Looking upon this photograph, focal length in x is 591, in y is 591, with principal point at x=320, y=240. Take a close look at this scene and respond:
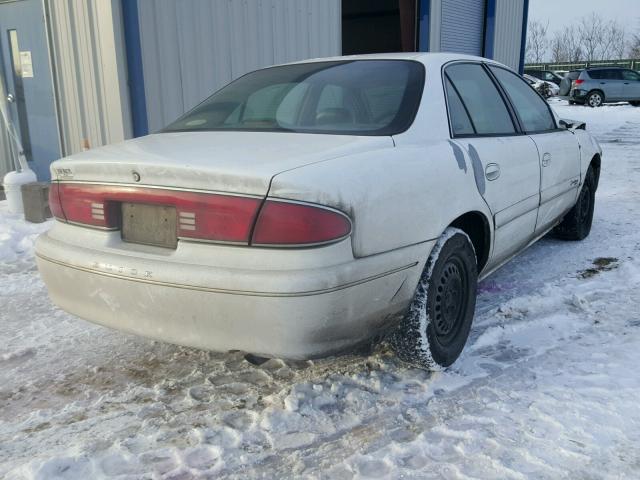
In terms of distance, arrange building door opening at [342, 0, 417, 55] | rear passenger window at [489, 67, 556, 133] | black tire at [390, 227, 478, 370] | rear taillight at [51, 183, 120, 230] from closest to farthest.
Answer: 1. rear taillight at [51, 183, 120, 230]
2. black tire at [390, 227, 478, 370]
3. rear passenger window at [489, 67, 556, 133]
4. building door opening at [342, 0, 417, 55]

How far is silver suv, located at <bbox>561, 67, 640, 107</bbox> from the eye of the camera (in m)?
23.3

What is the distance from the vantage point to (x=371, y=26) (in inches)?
571

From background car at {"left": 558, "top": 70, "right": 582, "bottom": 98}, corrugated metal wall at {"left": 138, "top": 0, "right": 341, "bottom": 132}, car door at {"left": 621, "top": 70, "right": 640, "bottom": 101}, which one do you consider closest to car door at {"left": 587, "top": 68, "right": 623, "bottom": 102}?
car door at {"left": 621, "top": 70, "right": 640, "bottom": 101}

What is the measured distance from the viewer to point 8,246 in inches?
197

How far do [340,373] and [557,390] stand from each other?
976 mm

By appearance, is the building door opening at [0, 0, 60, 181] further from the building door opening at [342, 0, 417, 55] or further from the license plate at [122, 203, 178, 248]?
the building door opening at [342, 0, 417, 55]

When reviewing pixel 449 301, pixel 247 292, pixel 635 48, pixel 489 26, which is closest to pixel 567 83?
pixel 489 26

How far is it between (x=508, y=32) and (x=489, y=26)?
37.6 inches

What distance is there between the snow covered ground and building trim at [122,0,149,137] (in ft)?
9.31

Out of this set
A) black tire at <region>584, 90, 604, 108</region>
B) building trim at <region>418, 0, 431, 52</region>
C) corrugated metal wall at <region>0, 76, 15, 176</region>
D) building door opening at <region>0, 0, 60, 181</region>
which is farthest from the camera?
black tire at <region>584, 90, 604, 108</region>

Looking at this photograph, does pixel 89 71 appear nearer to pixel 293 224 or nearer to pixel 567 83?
pixel 293 224

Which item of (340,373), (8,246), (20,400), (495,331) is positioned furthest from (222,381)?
(8,246)

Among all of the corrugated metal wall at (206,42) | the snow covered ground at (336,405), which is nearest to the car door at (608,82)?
the corrugated metal wall at (206,42)

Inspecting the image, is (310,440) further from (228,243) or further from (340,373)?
(228,243)
